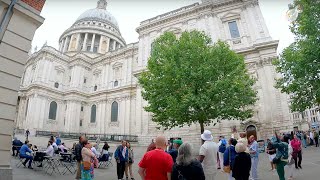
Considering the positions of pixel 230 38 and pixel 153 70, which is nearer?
pixel 153 70

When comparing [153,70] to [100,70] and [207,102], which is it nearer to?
[207,102]

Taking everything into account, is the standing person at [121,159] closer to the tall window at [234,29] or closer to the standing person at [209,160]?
the standing person at [209,160]

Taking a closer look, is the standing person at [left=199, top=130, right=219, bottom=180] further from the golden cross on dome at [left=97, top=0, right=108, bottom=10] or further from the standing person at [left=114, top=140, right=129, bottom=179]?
the golden cross on dome at [left=97, top=0, right=108, bottom=10]

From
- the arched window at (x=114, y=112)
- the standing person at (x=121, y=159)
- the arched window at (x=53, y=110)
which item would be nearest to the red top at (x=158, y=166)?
the standing person at (x=121, y=159)

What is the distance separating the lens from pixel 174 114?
660 inches

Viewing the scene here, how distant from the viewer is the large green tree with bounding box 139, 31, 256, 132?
1658cm

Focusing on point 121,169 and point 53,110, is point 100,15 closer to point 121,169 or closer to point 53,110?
point 53,110

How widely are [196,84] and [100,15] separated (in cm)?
6117

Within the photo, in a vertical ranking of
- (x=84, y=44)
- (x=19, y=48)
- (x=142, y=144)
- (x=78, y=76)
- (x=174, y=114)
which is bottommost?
(x=142, y=144)

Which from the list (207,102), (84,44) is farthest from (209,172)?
(84,44)

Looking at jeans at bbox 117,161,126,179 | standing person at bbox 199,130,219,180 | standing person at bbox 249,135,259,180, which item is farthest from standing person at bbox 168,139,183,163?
standing person at bbox 249,135,259,180

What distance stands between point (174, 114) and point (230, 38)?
18607 mm

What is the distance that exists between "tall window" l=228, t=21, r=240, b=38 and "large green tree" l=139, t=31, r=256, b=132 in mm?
13247

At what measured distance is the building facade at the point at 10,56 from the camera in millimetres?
6438
